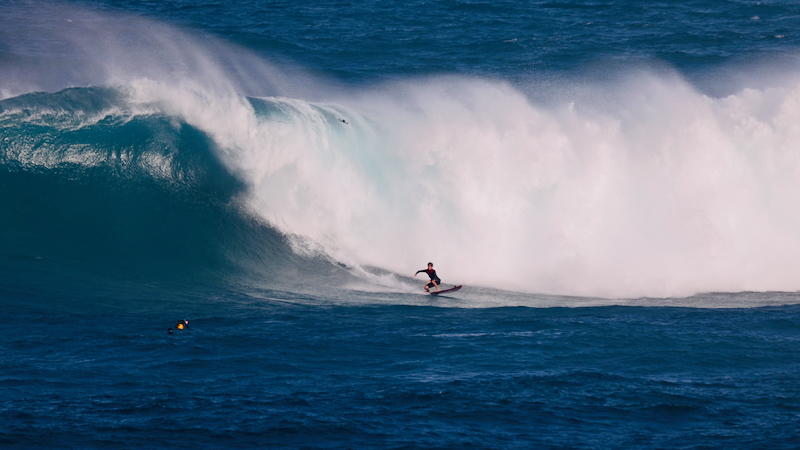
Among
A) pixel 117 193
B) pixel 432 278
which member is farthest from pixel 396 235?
pixel 117 193

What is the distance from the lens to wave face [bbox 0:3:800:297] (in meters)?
16.8

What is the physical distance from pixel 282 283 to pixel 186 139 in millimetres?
5446

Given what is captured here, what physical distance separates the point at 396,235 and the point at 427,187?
156 centimetres

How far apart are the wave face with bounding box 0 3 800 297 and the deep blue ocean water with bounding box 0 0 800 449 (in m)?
0.07

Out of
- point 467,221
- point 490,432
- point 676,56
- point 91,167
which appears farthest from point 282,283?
point 676,56

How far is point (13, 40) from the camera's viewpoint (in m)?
26.4

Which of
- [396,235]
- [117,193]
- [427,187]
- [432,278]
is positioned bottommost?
[432,278]

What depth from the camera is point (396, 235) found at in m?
18.2

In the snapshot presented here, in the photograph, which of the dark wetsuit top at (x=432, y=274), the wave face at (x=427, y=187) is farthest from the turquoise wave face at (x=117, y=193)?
the dark wetsuit top at (x=432, y=274)

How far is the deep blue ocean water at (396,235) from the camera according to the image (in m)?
9.82

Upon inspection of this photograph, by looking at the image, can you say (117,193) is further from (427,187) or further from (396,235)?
(427,187)

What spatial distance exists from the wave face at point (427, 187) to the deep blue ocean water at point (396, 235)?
0.07 metres

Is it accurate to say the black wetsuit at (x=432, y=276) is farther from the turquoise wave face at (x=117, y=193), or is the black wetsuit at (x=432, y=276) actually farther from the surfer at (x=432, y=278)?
the turquoise wave face at (x=117, y=193)

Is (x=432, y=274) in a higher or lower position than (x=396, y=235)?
lower
